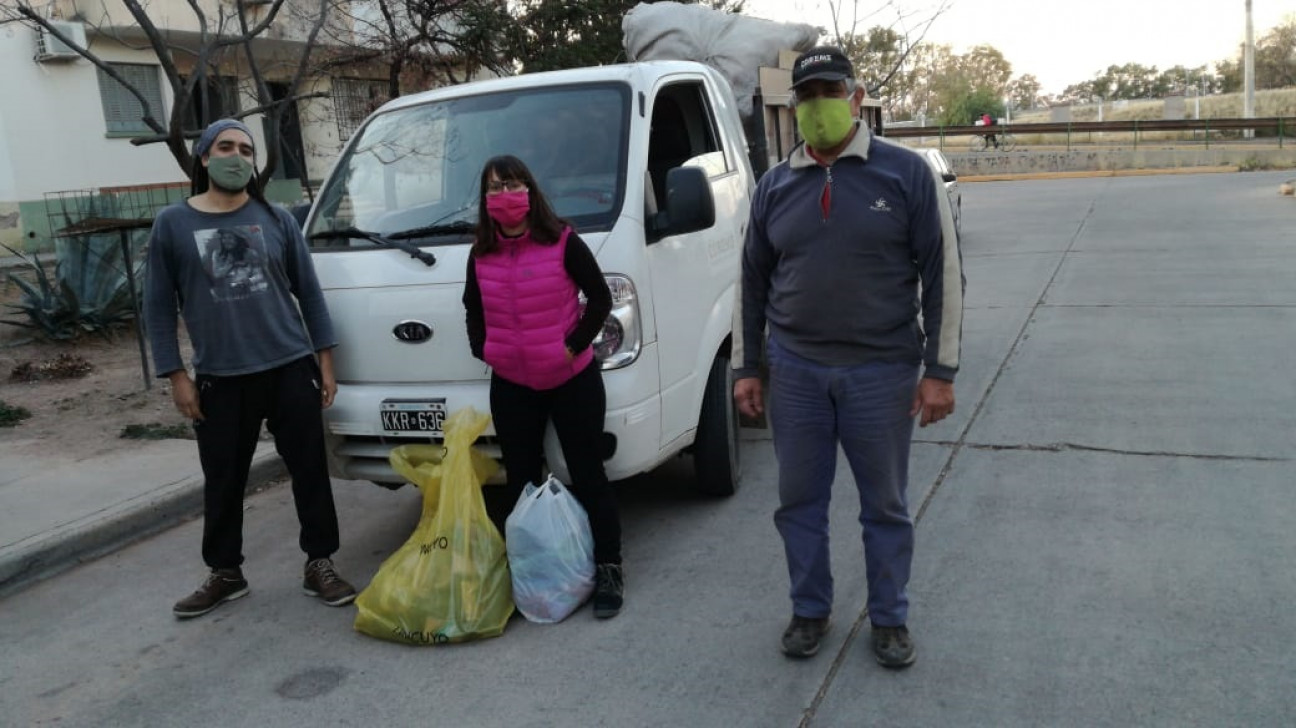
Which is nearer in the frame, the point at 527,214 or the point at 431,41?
the point at 527,214

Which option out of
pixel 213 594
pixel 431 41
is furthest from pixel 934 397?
pixel 431 41

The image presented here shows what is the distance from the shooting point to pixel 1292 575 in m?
4.04

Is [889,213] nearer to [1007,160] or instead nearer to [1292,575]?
[1292,575]

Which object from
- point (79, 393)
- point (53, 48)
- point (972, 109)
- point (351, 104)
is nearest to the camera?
point (79, 393)

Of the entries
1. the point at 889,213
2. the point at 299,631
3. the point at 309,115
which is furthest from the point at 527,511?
the point at 309,115

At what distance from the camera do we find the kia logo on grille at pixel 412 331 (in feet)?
14.6

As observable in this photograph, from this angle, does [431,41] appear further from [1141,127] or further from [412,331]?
[1141,127]

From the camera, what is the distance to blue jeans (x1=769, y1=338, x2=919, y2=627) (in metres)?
3.42

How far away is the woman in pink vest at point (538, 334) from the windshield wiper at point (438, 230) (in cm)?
45

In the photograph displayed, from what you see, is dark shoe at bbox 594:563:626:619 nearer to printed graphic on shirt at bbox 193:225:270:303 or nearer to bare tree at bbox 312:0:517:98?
printed graphic on shirt at bbox 193:225:270:303

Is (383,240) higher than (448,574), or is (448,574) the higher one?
(383,240)

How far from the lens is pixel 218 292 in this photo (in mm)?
4164

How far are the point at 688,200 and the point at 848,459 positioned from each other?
4.71 feet

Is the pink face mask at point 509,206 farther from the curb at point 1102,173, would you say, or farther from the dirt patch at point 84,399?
the curb at point 1102,173
